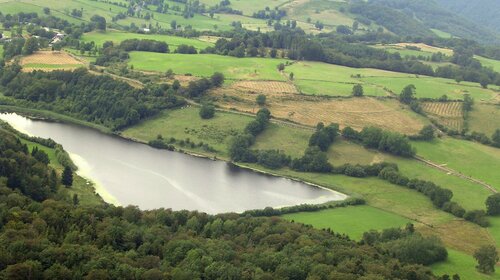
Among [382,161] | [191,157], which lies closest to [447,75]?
[382,161]

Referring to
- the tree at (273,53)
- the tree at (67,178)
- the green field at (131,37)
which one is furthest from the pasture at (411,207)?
the green field at (131,37)

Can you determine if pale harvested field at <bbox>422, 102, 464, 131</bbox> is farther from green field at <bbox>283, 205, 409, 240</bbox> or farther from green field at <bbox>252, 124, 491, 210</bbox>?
green field at <bbox>283, 205, 409, 240</bbox>

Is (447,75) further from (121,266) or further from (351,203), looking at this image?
(121,266)

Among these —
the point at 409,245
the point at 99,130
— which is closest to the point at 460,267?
the point at 409,245

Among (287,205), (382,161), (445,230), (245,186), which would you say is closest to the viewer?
(445,230)

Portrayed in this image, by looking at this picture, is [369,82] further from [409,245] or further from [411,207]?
[409,245]

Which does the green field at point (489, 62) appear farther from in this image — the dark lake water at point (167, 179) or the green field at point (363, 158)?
the dark lake water at point (167, 179)
